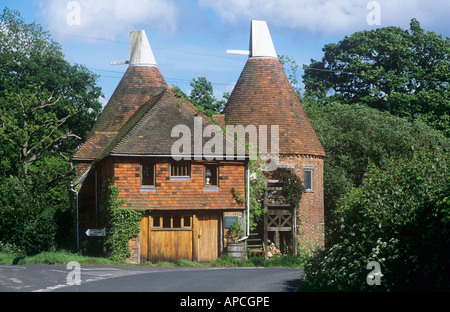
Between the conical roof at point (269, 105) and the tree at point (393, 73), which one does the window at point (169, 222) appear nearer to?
the conical roof at point (269, 105)

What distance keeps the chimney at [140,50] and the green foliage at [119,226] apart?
450 inches

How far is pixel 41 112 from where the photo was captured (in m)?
48.2

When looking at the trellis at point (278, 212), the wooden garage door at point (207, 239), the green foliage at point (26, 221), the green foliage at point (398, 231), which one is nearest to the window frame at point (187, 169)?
the wooden garage door at point (207, 239)

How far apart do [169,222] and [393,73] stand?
91.3ft

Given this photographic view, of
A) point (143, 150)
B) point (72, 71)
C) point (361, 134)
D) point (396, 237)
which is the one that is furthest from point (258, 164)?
point (72, 71)

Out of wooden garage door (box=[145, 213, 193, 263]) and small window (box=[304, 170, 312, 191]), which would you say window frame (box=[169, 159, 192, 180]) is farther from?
small window (box=[304, 170, 312, 191])

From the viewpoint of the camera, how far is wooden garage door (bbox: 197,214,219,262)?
2942cm

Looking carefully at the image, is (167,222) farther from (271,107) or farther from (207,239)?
(271,107)

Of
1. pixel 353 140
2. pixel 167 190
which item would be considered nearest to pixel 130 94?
pixel 167 190

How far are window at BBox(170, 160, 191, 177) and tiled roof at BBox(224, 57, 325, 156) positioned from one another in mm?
6238

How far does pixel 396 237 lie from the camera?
537 inches

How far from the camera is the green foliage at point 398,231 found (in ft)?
38.8

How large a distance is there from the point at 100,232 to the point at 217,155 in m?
5.70

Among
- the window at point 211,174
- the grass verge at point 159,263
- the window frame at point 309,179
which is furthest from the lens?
the window frame at point 309,179
